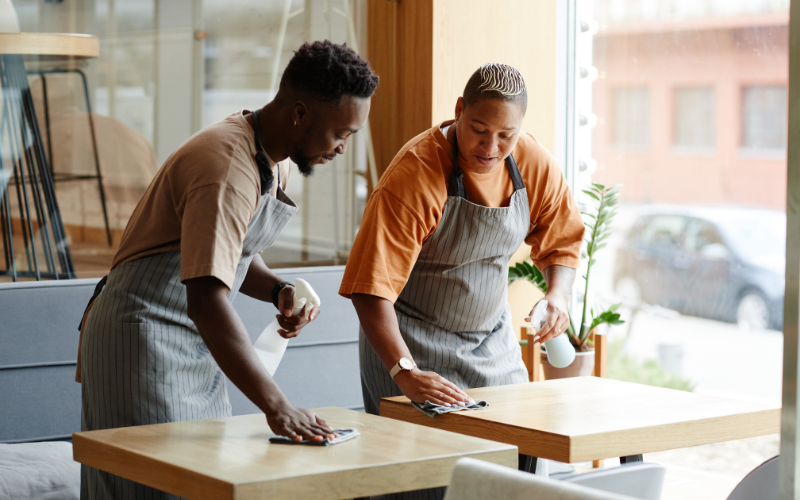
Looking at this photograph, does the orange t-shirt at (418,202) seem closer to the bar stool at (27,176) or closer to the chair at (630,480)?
the chair at (630,480)

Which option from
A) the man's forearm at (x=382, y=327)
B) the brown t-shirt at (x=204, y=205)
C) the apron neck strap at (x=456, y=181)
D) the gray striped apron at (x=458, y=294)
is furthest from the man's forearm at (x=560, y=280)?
the brown t-shirt at (x=204, y=205)

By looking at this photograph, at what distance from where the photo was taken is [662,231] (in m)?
4.29

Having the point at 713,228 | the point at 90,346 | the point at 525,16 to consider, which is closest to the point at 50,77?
the point at 90,346

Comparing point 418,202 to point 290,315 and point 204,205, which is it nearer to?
point 290,315

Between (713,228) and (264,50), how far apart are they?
2.13 meters

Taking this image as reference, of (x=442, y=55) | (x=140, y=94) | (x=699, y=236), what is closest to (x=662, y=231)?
(x=699, y=236)

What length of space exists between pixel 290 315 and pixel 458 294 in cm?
40

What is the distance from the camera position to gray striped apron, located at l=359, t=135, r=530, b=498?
2.08m

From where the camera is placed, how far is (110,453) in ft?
4.84

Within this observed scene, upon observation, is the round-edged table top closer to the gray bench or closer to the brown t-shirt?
the gray bench

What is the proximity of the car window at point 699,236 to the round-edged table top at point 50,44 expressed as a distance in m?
2.66

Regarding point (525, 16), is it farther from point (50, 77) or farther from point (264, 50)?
point (50, 77)

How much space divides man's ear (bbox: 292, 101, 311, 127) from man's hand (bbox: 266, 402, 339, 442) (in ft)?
1.73

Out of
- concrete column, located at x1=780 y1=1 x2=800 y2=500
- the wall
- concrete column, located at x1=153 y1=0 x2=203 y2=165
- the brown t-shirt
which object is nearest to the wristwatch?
the brown t-shirt
